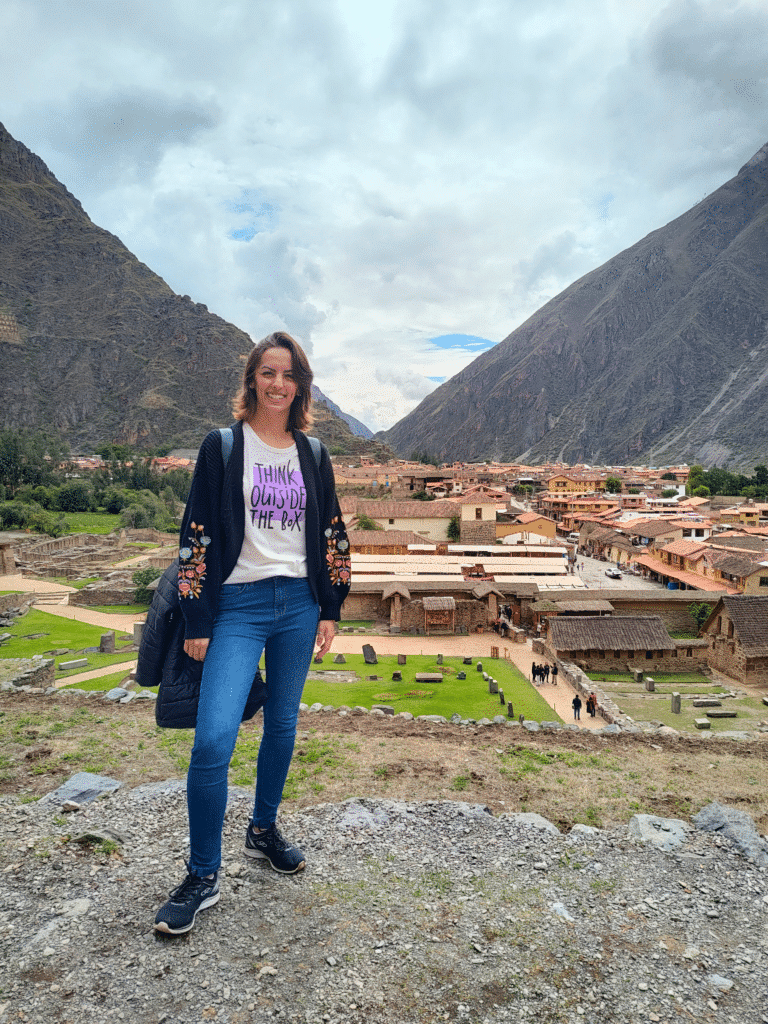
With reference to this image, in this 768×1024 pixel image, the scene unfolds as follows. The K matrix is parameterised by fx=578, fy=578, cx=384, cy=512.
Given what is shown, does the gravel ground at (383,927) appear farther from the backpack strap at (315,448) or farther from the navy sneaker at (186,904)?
the backpack strap at (315,448)

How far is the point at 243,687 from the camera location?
119 inches

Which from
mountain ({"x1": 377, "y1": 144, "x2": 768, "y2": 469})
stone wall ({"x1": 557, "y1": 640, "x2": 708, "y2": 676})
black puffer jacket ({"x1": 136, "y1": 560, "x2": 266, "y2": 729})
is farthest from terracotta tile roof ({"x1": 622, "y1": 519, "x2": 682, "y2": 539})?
mountain ({"x1": 377, "y1": 144, "x2": 768, "y2": 469})

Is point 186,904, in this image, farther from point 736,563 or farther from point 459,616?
point 736,563

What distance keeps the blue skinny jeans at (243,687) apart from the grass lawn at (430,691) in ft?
31.5

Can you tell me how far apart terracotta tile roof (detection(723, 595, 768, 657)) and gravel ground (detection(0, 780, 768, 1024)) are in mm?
18900

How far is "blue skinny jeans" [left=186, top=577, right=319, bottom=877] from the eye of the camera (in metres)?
2.95

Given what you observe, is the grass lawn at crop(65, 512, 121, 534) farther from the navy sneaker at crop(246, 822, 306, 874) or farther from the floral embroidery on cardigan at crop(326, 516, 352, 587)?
the floral embroidery on cardigan at crop(326, 516, 352, 587)

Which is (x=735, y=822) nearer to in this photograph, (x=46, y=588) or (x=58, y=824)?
(x=58, y=824)

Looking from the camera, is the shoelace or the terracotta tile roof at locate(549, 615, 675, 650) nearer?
the shoelace

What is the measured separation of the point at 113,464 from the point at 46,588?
44.4 m

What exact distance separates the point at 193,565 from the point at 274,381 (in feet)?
3.78

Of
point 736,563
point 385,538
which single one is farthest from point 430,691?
point 385,538

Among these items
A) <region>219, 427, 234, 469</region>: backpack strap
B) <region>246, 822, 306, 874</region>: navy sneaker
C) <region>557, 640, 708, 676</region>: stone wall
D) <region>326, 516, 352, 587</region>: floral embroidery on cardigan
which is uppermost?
<region>219, 427, 234, 469</region>: backpack strap

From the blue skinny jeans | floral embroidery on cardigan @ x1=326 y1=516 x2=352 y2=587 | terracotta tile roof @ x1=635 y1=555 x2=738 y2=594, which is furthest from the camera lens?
terracotta tile roof @ x1=635 y1=555 x2=738 y2=594
